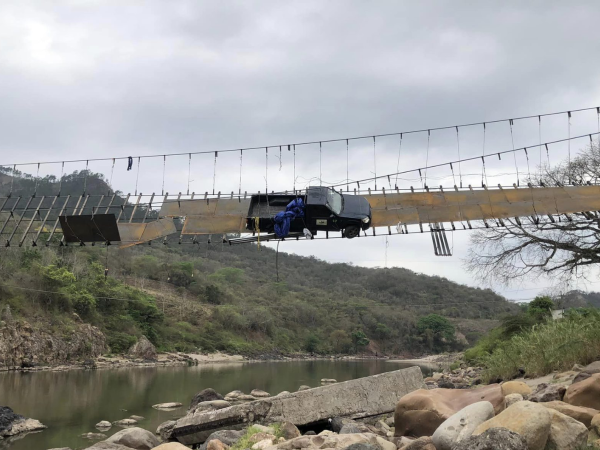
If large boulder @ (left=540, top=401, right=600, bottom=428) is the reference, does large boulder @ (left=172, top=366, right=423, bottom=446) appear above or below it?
below

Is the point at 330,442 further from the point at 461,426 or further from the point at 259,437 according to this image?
the point at 461,426

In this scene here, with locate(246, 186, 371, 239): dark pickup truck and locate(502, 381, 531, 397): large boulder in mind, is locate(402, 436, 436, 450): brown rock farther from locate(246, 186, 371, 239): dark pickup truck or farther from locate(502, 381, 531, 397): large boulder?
locate(246, 186, 371, 239): dark pickup truck

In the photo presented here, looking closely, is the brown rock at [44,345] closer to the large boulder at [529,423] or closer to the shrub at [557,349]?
the shrub at [557,349]

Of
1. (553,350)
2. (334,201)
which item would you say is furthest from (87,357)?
(553,350)

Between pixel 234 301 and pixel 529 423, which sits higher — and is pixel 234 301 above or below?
below

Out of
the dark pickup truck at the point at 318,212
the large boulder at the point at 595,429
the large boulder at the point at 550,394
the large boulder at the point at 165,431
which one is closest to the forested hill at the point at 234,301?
the large boulder at the point at 165,431

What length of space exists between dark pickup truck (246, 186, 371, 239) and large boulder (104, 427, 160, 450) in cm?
661

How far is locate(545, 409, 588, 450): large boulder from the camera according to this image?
6926mm

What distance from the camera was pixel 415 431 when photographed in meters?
10.7

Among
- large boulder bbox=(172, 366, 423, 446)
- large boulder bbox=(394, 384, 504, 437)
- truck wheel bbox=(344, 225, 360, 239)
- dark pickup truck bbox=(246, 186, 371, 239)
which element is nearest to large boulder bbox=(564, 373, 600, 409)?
large boulder bbox=(394, 384, 504, 437)

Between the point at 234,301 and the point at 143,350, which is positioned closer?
the point at 143,350

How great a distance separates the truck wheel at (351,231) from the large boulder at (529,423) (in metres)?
9.70

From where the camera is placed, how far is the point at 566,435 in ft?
A: 23.0

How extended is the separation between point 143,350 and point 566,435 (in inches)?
1924
